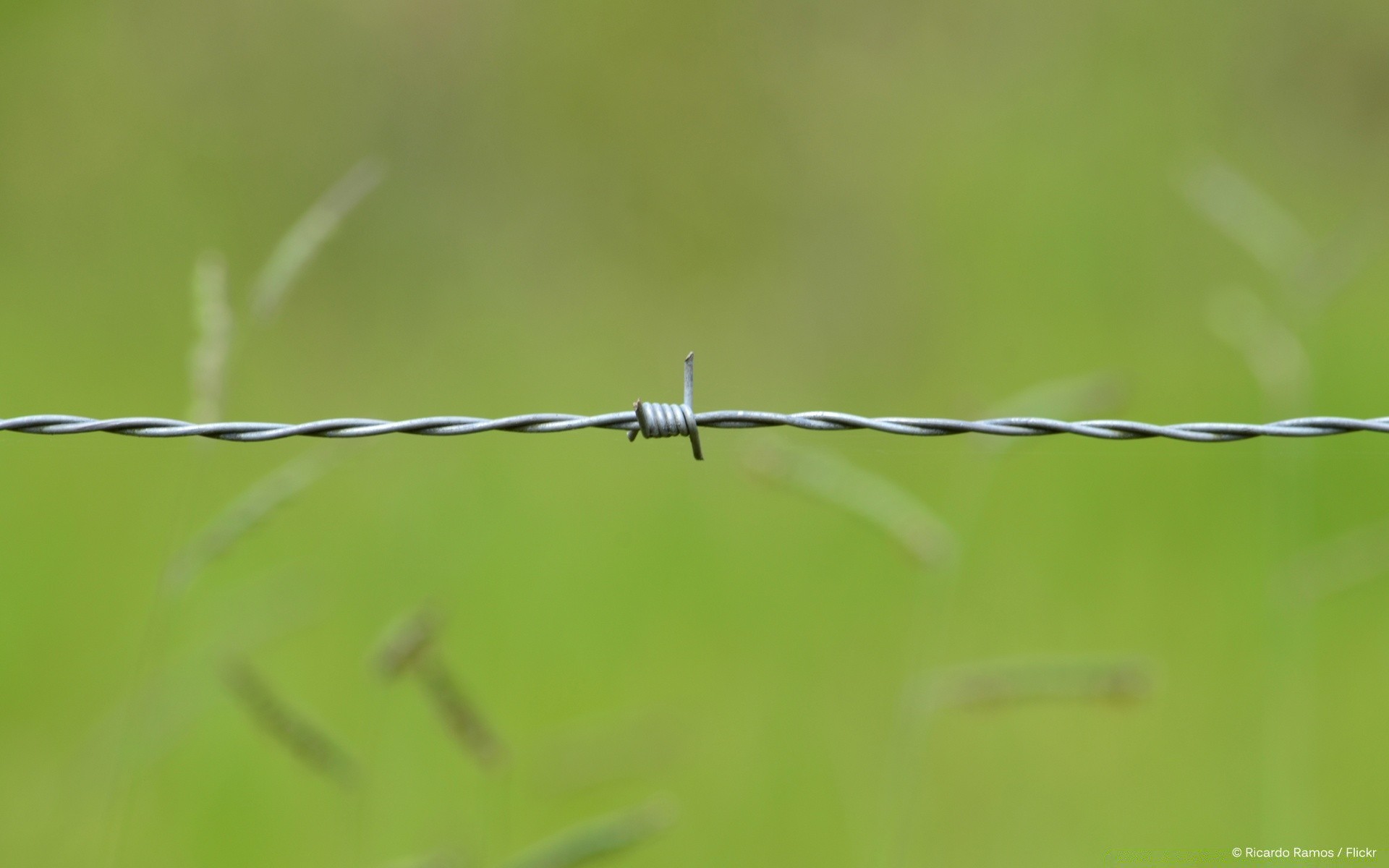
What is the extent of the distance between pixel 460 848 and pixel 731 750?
1042 millimetres

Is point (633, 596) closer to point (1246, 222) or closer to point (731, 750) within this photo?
point (731, 750)

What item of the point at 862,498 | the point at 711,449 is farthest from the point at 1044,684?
the point at 711,449

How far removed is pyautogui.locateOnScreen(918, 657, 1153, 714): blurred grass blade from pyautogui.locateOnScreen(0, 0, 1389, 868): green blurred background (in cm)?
3

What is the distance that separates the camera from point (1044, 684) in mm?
1690

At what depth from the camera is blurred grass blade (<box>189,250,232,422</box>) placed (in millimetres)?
1366

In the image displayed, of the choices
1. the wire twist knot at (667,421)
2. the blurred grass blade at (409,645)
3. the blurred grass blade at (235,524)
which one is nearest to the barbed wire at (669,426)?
the wire twist knot at (667,421)

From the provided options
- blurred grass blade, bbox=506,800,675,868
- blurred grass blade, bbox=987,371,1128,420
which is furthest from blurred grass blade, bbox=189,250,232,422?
blurred grass blade, bbox=987,371,1128,420

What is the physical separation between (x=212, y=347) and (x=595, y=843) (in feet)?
2.45

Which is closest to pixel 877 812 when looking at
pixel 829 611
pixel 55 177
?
pixel 829 611

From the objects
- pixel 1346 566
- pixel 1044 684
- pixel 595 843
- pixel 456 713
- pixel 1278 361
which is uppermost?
pixel 1278 361

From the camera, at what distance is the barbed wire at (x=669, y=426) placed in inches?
46.8

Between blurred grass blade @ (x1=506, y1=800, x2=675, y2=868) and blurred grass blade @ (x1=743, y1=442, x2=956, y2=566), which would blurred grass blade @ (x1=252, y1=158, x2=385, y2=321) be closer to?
blurred grass blade @ (x1=743, y1=442, x2=956, y2=566)

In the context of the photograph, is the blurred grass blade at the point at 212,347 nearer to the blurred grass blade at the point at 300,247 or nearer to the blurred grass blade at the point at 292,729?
the blurred grass blade at the point at 300,247

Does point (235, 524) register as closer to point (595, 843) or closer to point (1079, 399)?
point (595, 843)
